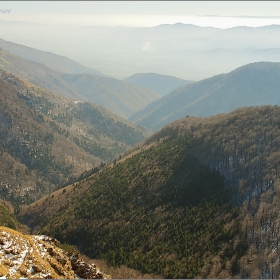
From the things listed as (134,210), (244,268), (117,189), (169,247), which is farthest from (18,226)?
(244,268)

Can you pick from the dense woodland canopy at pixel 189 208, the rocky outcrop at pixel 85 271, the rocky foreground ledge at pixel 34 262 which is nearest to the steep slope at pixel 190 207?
the dense woodland canopy at pixel 189 208

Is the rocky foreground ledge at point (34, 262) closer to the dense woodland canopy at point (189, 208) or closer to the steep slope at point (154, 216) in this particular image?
the steep slope at point (154, 216)

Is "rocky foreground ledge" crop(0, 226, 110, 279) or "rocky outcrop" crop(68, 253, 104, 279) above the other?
"rocky foreground ledge" crop(0, 226, 110, 279)

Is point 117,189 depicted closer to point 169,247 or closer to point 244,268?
point 169,247

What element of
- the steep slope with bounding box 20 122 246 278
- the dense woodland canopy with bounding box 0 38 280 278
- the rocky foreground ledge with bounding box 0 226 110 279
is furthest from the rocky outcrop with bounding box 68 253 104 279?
the dense woodland canopy with bounding box 0 38 280 278

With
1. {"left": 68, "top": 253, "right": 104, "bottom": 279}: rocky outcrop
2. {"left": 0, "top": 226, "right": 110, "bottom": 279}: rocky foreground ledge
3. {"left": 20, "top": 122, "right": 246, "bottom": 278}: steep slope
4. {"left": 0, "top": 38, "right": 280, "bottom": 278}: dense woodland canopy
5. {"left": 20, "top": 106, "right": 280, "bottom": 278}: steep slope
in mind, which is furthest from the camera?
{"left": 20, "top": 122, "right": 246, "bottom": 278}: steep slope

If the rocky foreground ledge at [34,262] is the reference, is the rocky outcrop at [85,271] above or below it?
below

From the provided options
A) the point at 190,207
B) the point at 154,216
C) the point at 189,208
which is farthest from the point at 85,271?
the point at 190,207

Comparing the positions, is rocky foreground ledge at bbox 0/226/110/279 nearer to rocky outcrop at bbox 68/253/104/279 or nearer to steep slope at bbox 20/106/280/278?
rocky outcrop at bbox 68/253/104/279
